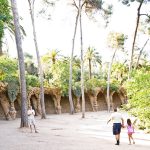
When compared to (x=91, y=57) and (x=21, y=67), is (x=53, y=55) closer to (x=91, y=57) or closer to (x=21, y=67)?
(x=91, y=57)

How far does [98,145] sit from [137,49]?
45.8 meters

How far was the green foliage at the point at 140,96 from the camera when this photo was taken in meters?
22.1

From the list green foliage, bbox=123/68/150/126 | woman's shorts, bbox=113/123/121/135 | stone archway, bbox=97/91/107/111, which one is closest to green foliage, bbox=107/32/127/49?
stone archway, bbox=97/91/107/111

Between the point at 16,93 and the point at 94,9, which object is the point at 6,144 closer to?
the point at 16,93

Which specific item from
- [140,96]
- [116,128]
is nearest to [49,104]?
[140,96]

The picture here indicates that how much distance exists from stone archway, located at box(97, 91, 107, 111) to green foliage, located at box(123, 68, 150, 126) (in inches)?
1204

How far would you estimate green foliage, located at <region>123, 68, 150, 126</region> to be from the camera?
22062 mm

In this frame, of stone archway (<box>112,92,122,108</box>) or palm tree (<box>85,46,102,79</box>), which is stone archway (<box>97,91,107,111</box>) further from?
palm tree (<box>85,46,102,79</box>)

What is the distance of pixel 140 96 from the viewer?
2233 centimetres

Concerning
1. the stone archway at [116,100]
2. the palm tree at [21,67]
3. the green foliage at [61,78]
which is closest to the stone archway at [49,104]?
the green foliage at [61,78]

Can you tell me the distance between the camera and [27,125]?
23547mm

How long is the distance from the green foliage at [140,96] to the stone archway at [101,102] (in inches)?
1204

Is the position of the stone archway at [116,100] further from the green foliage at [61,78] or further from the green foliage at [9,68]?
the green foliage at [9,68]

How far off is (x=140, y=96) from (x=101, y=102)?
33412 millimetres
